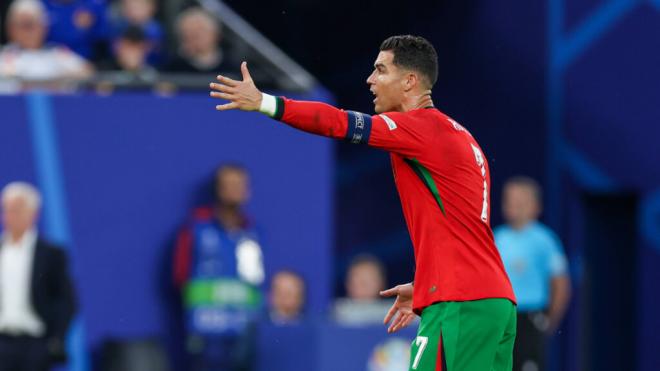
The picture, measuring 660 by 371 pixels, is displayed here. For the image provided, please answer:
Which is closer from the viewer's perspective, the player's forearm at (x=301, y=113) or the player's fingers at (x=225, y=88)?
the player's fingers at (x=225, y=88)

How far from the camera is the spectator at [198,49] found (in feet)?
42.9

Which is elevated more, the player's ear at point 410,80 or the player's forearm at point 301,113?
the player's ear at point 410,80

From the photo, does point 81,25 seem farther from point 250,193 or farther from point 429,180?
point 429,180

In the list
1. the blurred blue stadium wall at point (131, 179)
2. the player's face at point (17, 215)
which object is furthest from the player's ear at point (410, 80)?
the blurred blue stadium wall at point (131, 179)

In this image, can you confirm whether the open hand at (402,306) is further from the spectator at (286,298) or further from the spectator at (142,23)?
the spectator at (142,23)

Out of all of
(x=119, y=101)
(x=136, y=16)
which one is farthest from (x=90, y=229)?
(x=136, y=16)

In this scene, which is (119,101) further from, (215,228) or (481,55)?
(481,55)

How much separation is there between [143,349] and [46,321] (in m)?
1.28

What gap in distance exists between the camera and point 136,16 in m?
13.6

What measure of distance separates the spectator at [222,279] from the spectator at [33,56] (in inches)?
63.2

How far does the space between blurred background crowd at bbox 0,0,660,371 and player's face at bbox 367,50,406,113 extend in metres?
5.08

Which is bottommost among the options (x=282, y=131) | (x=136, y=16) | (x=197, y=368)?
(x=197, y=368)

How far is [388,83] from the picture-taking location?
7047mm

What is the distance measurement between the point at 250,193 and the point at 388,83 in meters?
6.85
